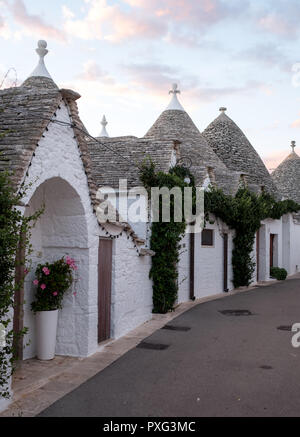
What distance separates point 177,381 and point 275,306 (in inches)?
309

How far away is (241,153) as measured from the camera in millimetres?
24203

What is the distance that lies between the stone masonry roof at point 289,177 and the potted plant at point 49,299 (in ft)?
81.0

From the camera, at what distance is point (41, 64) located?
15.6m

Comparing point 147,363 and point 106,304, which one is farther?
point 106,304

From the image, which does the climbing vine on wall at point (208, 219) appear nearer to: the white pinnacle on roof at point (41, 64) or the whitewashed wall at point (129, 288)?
the whitewashed wall at point (129, 288)

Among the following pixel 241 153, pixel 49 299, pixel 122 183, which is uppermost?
pixel 241 153

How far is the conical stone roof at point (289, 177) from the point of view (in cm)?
2992

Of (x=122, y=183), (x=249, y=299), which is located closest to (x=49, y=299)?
(x=122, y=183)

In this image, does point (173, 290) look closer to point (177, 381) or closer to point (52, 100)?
point (177, 381)

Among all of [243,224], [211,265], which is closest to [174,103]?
[243,224]

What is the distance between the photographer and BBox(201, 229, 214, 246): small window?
15.8 m

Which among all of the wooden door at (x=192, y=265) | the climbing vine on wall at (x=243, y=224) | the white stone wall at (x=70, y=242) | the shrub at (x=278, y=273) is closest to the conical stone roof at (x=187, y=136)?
the climbing vine on wall at (x=243, y=224)

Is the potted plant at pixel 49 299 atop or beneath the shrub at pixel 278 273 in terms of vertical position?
atop

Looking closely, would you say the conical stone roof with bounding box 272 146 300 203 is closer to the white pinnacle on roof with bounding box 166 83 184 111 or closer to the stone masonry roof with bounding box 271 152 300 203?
the stone masonry roof with bounding box 271 152 300 203
